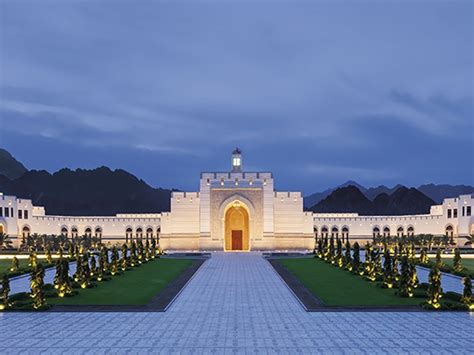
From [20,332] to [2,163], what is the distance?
13549 cm

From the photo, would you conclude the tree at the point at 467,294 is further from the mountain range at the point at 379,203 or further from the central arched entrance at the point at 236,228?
the mountain range at the point at 379,203

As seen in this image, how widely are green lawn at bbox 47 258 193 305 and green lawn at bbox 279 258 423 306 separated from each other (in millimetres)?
7306

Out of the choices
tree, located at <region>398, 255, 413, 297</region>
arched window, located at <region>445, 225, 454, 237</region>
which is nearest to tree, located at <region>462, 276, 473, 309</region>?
tree, located at <region>398, 255, 413, 297</region>

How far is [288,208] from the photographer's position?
54844mm

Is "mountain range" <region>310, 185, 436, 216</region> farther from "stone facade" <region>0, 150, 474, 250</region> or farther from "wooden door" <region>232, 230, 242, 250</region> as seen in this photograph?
"wooden door" <region>232, 230, 242, 250</region>

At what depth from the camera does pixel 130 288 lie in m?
24.9

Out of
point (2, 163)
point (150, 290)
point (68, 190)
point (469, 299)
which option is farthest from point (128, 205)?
point (469, 299)

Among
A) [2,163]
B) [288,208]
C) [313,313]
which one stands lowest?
[313,313]

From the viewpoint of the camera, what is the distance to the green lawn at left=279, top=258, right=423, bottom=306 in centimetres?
2081

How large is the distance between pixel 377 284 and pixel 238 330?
12267 mm

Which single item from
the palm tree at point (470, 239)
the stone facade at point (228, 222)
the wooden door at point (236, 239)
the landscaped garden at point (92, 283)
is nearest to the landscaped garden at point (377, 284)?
the landscaped garden at point (92, 283)

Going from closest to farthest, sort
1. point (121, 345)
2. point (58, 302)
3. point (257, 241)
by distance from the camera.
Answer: point (121, 345) → point (58, 302) → point (257, 241)

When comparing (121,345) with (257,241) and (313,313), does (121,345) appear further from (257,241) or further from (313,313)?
(257,241)

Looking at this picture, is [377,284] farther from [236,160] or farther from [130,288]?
[236,160]
